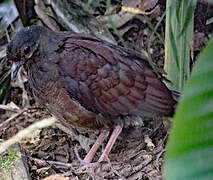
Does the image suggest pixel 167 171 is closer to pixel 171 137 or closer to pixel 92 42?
pixel 171 137

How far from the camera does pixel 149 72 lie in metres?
3.50

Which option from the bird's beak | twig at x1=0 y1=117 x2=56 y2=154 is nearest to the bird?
the bird's beak

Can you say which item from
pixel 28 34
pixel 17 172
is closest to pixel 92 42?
pixel 28 34

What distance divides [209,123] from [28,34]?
2.54 m

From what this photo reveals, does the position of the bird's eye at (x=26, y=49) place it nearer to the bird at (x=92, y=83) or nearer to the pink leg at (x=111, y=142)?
the bird at (x=92, y=83)

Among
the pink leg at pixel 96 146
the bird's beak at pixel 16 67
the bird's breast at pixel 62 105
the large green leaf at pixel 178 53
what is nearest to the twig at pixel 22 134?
the bird's breast at pixel 62 105

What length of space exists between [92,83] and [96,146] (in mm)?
710

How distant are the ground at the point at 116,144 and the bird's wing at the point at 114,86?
0.24 m

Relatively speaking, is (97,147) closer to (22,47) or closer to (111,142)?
(111,142)

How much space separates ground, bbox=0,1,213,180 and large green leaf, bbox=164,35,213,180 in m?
1.63

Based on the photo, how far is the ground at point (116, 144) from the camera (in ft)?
11.3

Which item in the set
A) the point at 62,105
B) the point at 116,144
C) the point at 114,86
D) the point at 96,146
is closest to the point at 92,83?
the point at 114,86

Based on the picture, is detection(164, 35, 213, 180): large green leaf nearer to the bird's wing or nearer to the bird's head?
the bird's wing

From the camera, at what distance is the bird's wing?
3.40 m
